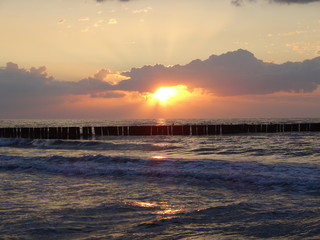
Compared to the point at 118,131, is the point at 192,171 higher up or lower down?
lower down

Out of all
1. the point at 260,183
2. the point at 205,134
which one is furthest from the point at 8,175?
the point at 205,134

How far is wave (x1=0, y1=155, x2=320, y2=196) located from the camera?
10.5 metres

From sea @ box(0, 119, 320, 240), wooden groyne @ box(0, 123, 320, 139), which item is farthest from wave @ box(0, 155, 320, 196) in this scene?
wooden groyne @ box(0, 123, 320, 139)

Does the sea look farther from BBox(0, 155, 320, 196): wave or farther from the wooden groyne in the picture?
the wooden groyne

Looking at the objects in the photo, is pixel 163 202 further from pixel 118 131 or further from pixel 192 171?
pixel 118 131

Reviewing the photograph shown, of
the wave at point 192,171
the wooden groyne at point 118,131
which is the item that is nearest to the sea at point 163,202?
the wave at point 192,171

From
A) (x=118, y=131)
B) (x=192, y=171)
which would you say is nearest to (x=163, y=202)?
(x=192, y=171)

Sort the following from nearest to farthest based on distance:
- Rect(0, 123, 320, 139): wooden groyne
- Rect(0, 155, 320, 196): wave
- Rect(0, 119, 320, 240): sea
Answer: Rect(0, 119, 320, 240): sea, Rect(0, 155, 320, 196): wave, Rect(0, 123, 320, 139): wooden groyne

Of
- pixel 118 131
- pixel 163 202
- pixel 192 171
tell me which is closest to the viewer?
pixel 163 202

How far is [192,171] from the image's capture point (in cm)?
1319

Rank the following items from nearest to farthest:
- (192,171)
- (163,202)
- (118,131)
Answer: (163,202), (192,171), (118,131)

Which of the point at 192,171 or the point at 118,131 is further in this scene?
the point at 118,131

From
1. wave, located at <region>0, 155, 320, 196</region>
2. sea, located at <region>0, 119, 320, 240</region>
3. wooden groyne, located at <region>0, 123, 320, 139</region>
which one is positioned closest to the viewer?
sea, located at <region>0, 119, 320, 240</region>

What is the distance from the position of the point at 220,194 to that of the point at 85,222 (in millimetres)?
3968
